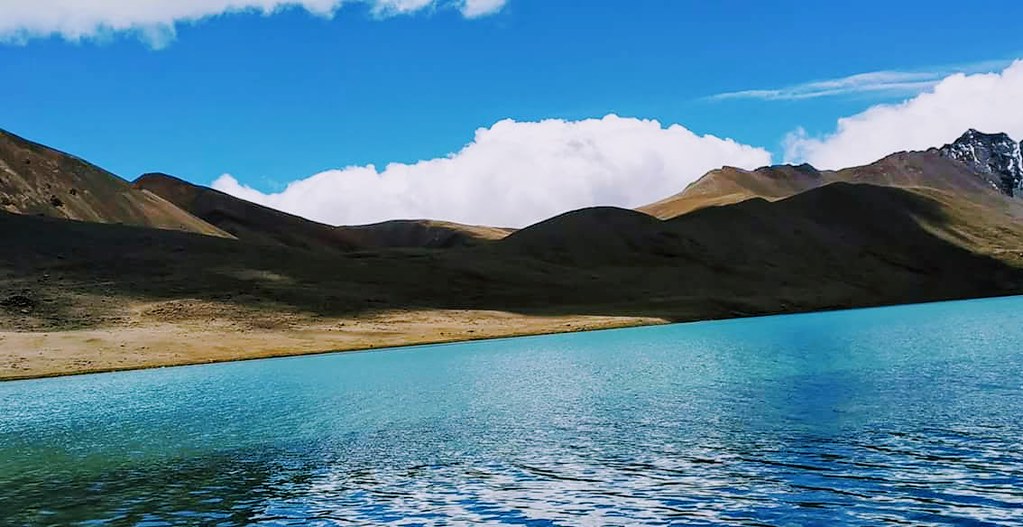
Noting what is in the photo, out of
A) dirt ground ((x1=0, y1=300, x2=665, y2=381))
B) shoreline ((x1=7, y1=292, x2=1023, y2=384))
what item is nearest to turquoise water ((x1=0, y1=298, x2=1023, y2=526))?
shoreline ((x1=7, y1=292, x2=1023, y2=384))

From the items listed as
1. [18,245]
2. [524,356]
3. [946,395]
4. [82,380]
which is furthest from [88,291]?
[946,395]

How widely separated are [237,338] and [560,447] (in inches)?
4265

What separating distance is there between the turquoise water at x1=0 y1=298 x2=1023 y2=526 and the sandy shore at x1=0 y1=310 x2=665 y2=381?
35390mm

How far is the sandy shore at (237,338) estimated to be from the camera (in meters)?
108

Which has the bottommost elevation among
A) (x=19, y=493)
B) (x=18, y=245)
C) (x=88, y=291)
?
(x=19, y=493)

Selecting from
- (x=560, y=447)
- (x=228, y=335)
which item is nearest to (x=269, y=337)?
(x=228, y=335)

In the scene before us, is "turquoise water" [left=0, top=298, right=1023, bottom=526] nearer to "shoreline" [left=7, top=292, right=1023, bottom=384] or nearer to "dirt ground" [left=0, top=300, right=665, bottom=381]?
"shoreline" [left=7, top=292, right=1023, bottom=384]

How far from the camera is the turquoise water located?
84.7ft

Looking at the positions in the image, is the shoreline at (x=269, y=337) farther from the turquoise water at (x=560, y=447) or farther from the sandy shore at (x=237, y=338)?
the turquoise water at (x=560, y=447)

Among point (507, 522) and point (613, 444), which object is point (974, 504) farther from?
point (613, 444)

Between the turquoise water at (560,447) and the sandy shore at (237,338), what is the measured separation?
116ft

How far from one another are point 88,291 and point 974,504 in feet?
553

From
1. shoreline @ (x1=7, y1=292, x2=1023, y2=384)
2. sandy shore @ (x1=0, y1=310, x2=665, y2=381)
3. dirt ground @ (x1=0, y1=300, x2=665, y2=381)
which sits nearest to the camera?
shoreline @ (x1=7, y1=292, x2=1023, y2=384)

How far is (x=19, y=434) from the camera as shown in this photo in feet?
168
